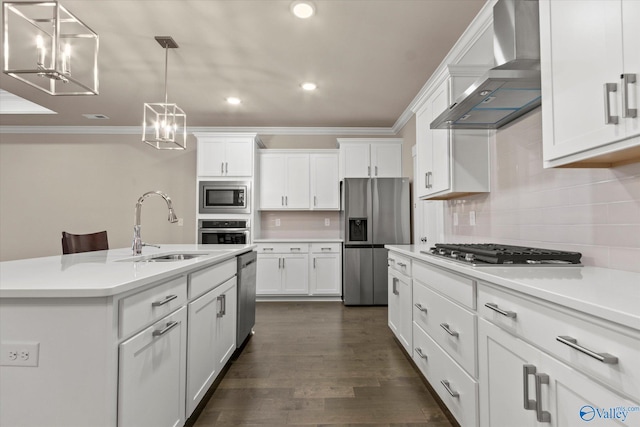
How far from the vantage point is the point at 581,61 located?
1.22 meters

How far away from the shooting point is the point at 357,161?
5.07 metres

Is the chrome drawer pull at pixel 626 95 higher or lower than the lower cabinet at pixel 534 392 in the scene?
higher

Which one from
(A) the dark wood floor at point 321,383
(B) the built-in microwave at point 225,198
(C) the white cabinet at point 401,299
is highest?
(B) the built-in microwave at point 225,198

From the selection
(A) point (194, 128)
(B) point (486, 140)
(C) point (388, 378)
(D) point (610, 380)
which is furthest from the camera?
(A) point (194, 128)

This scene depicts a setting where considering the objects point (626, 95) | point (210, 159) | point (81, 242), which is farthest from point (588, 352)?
point (210, 159)

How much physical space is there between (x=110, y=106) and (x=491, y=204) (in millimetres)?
4928

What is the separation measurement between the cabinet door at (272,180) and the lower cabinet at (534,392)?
405 centimetres

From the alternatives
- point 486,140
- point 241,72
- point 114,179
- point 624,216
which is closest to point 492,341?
point 624,216

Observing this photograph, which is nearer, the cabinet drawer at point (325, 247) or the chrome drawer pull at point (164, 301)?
the chrome drawer pull at point (164, 301)

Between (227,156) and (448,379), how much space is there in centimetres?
413

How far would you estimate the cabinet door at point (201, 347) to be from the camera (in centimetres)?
174

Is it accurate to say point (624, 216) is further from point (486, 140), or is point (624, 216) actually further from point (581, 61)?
point (486, 140)

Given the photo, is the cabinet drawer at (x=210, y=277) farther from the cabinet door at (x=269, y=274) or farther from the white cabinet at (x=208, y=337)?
the cabinet door at (x=269, y=274)

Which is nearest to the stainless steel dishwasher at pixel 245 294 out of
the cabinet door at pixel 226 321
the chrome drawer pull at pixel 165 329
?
the cabinet door at pixel 226 321
